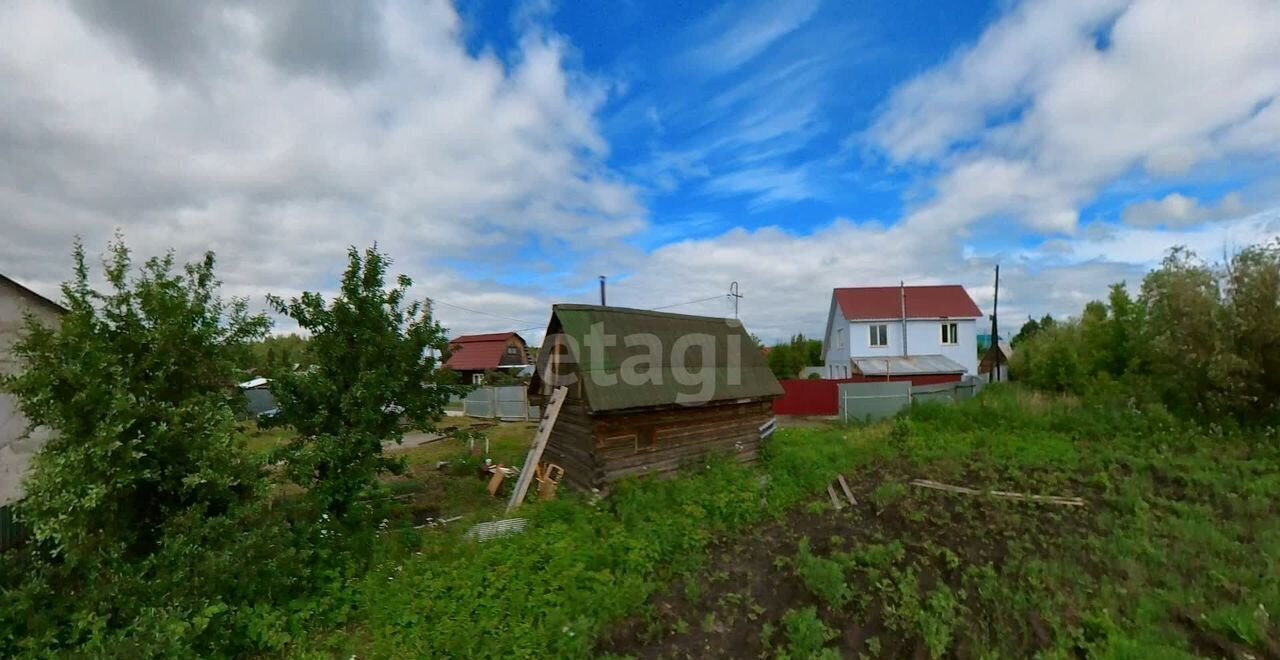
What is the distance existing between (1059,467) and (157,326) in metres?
17.1

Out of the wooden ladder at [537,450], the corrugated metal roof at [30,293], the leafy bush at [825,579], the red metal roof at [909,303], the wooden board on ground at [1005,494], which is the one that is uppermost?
the red metal roof at [909,303]

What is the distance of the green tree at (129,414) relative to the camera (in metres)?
5.32

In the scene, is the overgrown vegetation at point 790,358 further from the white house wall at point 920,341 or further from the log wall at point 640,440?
the log wall at point 640,440

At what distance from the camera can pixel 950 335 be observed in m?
30.6

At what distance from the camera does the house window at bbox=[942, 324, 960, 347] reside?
100ft

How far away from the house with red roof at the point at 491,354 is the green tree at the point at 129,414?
3209 centimetres

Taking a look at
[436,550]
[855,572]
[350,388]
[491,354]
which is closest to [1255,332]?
[855,572]

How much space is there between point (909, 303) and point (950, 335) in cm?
306

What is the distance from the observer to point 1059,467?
11727mm

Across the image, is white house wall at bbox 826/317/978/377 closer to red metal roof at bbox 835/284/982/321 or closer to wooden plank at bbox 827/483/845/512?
red metal roof at bbox 835/284/982/321

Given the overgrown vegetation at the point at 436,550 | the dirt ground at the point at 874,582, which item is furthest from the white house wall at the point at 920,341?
the dirt ground at the point at 874,582

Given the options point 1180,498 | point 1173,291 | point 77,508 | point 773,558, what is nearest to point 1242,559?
point 1180,498

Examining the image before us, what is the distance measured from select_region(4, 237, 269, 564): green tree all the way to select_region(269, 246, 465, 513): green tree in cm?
134

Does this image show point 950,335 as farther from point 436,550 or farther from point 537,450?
point 436,550
